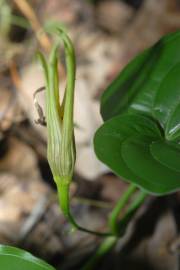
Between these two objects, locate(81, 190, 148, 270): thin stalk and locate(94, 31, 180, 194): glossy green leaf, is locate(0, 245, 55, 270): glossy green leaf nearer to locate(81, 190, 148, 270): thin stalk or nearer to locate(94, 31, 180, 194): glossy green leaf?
locate(94, 31, 180, 194): glossy green leaf

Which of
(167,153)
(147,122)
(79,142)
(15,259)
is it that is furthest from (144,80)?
(79,142)

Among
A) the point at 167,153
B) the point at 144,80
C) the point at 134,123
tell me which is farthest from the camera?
the point at 144,80

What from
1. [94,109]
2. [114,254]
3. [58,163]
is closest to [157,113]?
[58,163]

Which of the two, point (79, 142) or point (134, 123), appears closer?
point (134, 123)

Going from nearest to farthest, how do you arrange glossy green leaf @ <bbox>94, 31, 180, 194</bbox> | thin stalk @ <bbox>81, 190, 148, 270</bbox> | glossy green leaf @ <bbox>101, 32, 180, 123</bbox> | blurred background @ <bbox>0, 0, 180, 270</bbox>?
glossy green leaf @ <bbox>94, 31, 180, 194</bbox>, glossy green leaf @ <bbox>101, 32, 180, 123</bbox>, thin stalk @ <bbox>81, 190, 148, 270</bbox>, blurred background @ <bbox>0, 0, 180, 270</bbox>

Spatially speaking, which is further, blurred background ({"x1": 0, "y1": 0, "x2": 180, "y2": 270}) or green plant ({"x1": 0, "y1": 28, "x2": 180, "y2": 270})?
blurred background ({"x1": 0, "y1": 0, "x2": 180, "y2": 270})

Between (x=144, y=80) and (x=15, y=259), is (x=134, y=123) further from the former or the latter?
(x=15, y=259)

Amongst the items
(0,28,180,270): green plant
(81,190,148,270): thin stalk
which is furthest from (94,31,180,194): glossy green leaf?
(81,190,148,270): thin stalk
